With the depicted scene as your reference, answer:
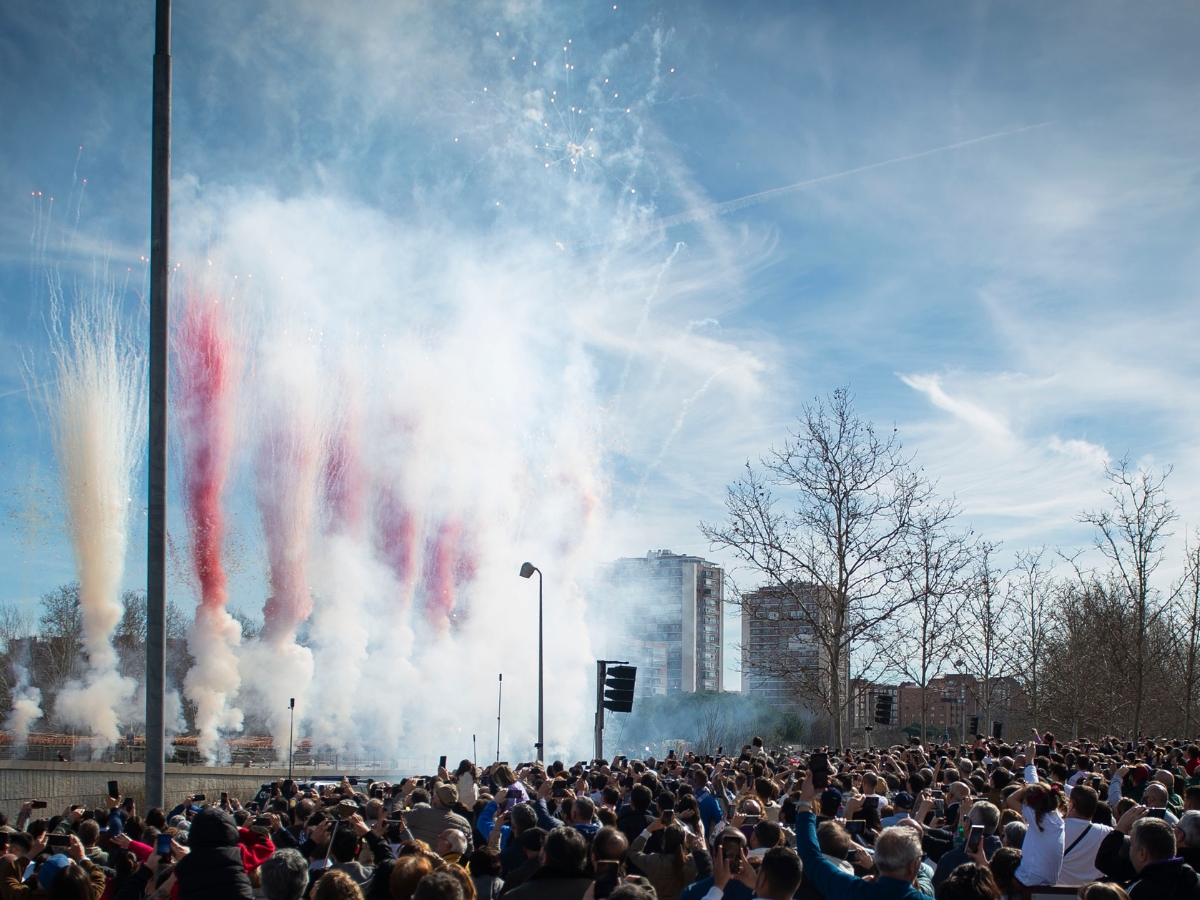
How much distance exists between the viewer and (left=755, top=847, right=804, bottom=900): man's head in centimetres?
450

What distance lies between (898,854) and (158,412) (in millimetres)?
8309

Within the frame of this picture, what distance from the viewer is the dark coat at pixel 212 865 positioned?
5.29m

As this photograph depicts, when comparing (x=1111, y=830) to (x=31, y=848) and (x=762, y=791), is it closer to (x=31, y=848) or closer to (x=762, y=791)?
(x=762, y=791)

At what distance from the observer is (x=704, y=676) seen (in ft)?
421

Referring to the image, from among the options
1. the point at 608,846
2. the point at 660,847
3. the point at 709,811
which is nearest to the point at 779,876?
the point at 608,846

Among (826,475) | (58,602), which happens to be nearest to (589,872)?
(826,475)

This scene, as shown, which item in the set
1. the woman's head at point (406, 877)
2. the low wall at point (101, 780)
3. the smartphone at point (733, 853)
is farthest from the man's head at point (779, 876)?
the low wall at point (101, 780)

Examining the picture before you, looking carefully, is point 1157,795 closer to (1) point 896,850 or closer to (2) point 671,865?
(2) point 671,865

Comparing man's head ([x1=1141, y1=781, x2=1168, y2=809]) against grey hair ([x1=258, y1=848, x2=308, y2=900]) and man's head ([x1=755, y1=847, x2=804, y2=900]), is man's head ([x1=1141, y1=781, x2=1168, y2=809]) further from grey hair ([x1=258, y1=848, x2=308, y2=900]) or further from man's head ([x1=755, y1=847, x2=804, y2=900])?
grey hair ([x1=258, y1=848, x2=308, y2=900])

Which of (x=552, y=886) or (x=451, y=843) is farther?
(x=451, y=843)

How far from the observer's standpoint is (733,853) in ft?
17.1

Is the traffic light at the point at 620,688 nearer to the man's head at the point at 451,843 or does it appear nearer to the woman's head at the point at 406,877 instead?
the man's head at the point at 451,843

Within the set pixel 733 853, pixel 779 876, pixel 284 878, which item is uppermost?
pixel 779 876

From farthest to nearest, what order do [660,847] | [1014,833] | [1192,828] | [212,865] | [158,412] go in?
[158,412] → [660,847] → [1014,833] → [1192,828] → [212,865]
